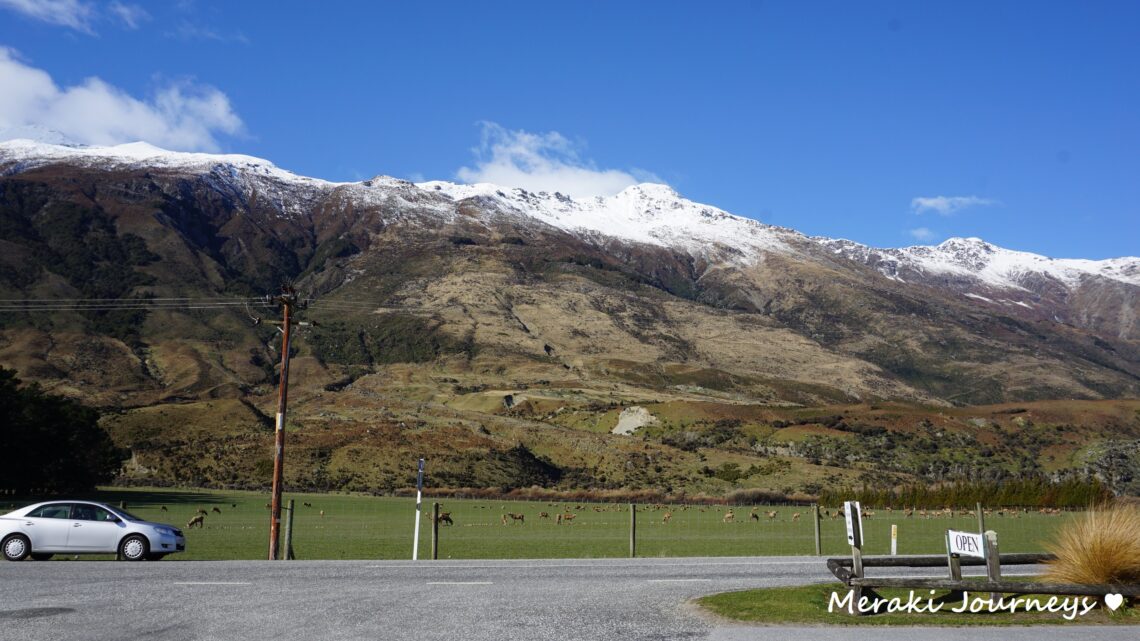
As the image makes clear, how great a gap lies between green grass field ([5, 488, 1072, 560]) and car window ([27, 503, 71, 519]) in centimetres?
446

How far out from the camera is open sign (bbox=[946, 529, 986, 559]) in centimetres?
1525

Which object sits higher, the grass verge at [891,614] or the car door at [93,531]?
the car door at [93,531]

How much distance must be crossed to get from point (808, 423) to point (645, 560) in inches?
3785

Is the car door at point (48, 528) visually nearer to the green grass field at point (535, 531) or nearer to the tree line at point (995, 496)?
the green grass field at point (535, 531)

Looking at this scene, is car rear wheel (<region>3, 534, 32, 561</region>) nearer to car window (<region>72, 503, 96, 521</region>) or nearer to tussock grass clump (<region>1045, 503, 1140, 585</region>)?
car window (<region>72, 503, 96, 521</region>)

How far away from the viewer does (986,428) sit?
116375mm

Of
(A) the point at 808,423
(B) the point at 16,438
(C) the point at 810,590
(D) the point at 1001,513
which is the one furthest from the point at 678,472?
(C) the point at 810,590

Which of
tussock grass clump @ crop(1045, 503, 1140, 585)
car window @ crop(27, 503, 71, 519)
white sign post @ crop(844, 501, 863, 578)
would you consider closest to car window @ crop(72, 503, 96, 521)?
car window @ crop(27, 503, 71, 519)

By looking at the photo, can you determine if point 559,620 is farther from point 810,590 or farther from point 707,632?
point 810,590

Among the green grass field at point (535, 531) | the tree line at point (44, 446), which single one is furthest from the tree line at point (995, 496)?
the tree line at point (44, 446)

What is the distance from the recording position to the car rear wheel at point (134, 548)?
78.1 ft

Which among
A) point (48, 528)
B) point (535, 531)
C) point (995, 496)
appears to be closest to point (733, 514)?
point (535, 531)

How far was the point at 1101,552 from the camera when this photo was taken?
14.7 meters

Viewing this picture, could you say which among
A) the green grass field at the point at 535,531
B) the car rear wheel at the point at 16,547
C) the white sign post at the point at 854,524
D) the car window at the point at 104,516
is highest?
the white sign post at the point at 854,524
